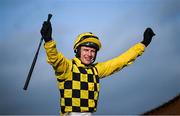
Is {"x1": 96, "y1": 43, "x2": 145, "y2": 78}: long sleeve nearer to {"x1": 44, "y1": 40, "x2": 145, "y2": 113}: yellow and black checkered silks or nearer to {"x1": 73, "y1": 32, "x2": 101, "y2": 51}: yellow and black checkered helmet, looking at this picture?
{"x1": 44, "y1": 40, "x2": 145, "y2": 113}: yellow and black checkered silks

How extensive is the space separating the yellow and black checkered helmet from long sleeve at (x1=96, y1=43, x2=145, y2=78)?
10.2 inches

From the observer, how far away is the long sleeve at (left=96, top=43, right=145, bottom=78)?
3.99 metres

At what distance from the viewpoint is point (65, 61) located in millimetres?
3559

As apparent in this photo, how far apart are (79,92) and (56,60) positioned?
17.6 inches

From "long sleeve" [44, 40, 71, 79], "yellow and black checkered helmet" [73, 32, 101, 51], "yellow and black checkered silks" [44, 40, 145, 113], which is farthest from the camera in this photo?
"yellow and black checkered helmet" [73, 32, 101, 51]

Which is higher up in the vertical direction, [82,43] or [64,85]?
[82,43]

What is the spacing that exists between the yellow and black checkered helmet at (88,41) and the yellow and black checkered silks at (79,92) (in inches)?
9.6

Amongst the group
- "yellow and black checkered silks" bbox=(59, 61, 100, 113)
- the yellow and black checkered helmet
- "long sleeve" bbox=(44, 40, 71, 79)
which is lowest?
"yellow and black checkered silks" bbox=(59, 61, 100, 113)

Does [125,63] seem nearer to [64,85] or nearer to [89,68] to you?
[89,68]

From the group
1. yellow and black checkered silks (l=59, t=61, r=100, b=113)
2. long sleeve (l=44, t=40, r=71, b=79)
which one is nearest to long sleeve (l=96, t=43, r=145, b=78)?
yellow and black checkered silks (l=59, t=61, r=100, b=113)

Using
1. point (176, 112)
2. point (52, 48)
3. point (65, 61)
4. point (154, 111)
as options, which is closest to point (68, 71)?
point (65, 61)

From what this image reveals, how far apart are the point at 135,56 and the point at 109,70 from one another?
0.35 meters

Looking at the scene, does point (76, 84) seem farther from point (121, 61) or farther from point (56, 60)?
point (121, 61)

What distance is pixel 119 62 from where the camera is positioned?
159 inches
